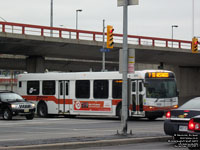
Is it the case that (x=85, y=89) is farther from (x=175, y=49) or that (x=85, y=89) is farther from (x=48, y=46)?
(x=175, y=49)

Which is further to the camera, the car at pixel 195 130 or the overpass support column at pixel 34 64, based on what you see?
the overpass support column at pixel 34 64

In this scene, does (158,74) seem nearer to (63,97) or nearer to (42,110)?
(63,97)

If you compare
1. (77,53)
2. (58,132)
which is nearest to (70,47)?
(77,53)

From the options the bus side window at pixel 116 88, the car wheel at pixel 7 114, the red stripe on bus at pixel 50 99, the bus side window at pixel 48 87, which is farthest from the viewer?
the bus side window at pixel 48 87

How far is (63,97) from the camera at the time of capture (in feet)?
107

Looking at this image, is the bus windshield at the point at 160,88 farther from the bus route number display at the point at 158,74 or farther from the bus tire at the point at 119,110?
the bus tire at the point at 119,110

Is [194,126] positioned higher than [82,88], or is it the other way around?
[82,88]

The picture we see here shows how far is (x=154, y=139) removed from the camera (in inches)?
604

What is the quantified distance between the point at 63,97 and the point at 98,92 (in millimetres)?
2820

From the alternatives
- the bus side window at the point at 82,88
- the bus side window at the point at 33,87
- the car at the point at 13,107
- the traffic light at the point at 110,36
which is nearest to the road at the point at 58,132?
the car at the point at 13,107

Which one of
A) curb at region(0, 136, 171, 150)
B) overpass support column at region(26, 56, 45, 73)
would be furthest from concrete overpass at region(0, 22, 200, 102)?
curb at region(0, 136, 171, 150)

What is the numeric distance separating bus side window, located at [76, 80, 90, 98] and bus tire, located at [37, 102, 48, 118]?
2834mm

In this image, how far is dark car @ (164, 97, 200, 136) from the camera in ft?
44.9

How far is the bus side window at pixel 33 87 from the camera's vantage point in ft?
113
